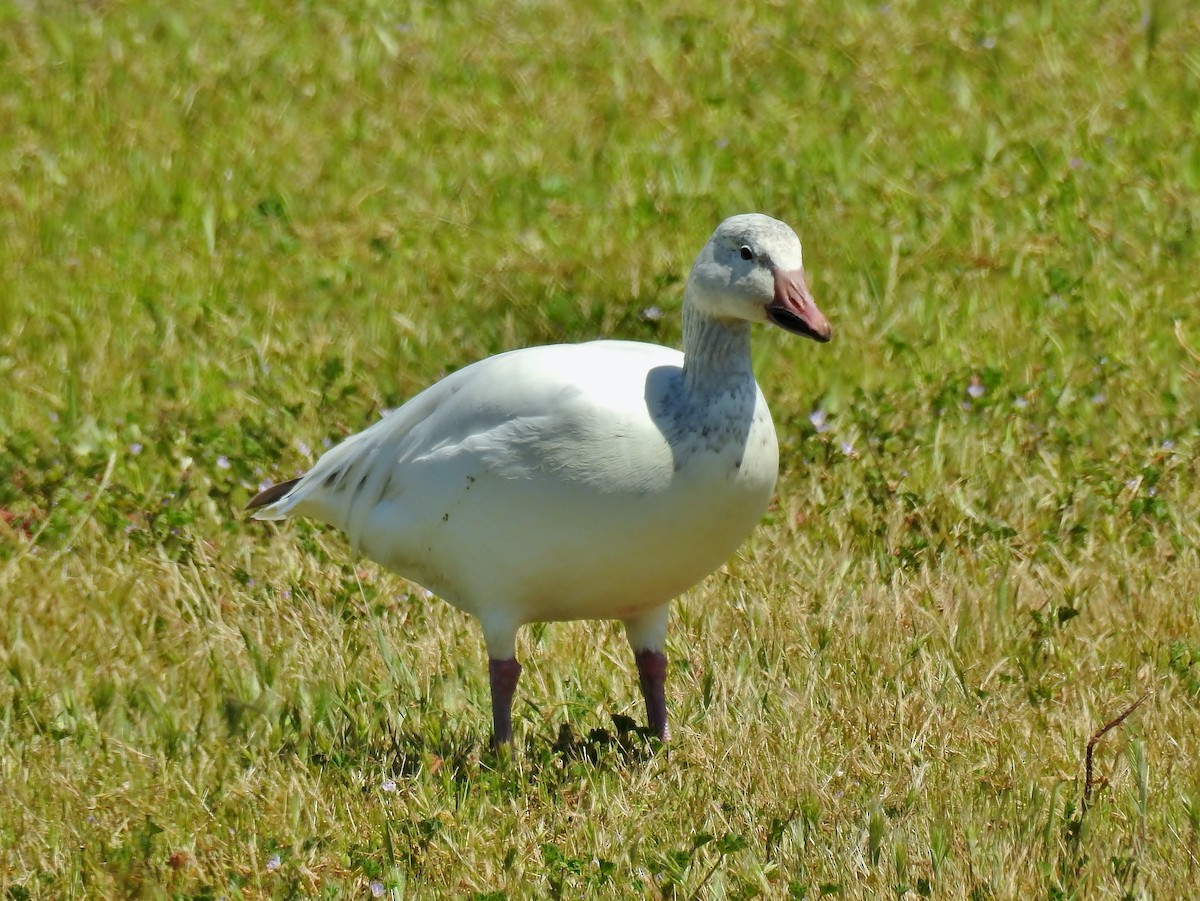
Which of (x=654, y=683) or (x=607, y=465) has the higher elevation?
(x=607, y=465)

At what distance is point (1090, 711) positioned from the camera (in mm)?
4227

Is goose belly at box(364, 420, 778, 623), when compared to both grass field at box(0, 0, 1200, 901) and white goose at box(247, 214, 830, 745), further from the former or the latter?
grass field at box(0, 0, 1200, 901)

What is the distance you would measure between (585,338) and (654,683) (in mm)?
2319

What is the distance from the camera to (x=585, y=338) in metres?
6.41

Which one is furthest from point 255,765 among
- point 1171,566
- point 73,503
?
point 1171,566

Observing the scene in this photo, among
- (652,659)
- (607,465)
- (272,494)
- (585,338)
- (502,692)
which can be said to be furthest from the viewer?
(585,338)

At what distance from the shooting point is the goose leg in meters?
4.29

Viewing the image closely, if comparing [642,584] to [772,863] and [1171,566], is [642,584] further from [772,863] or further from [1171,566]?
[1171,566]

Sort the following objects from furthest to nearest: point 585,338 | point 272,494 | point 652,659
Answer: point 585,338, point 272,494, point 652,659

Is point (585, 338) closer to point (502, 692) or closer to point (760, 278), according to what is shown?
point (502, 692)

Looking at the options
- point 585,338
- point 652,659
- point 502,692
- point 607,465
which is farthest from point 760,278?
point 585,338

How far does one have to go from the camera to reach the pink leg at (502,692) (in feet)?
13.6

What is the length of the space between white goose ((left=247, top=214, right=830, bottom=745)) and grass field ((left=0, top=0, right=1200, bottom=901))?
41 centimetres

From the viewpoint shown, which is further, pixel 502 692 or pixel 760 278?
pixel 502 692
